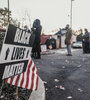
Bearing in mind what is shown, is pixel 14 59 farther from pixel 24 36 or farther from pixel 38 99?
pixel 38 99

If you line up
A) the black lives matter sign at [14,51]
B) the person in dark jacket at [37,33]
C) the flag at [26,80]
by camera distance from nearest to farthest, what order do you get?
1. the black lives matter sign at [14,51]
2. the flag at [26,80]
3. the person in dark jacket at [37,33]

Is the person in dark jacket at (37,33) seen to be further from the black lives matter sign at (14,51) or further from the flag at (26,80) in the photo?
the black lives matter sign at (14,51)

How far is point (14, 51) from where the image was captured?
6.81 ft

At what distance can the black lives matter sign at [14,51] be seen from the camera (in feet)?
6.15

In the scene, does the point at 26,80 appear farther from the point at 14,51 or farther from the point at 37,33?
the point at 37,33

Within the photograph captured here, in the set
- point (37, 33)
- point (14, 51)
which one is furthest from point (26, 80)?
point (37, 33)

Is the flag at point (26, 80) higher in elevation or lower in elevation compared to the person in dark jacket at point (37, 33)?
lower

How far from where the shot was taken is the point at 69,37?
11.2 meters

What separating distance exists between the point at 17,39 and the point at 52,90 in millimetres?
1978

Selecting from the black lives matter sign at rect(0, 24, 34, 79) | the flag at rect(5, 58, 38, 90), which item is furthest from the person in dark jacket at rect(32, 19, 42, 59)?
the black lives matter sign at rect(0, 24, 34, 79)

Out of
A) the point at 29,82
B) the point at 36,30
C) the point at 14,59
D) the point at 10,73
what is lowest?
the point at 29,82

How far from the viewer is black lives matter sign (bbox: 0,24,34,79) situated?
73.7 inches

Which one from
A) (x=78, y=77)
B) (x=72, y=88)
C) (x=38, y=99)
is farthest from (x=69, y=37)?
(x=38, y=99)

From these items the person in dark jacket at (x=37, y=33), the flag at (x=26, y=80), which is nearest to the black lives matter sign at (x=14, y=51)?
the flag at (x=26, y=80)
